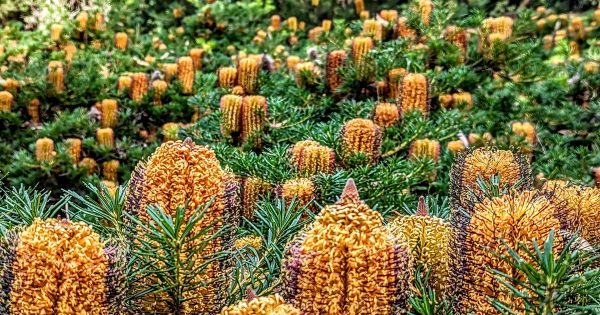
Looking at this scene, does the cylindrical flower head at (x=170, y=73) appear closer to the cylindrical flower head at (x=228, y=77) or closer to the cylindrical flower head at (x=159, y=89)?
the cylindrical flower head at (x=159, y=89)

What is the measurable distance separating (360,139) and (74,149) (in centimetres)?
178

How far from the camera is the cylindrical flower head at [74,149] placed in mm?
3040

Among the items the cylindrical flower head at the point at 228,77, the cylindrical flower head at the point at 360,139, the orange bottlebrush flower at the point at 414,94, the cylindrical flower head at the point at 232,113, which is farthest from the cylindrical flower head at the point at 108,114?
the cylindrical flower head at the point at 360,139

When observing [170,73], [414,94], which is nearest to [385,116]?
[414,94]

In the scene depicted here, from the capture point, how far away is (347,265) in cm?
57

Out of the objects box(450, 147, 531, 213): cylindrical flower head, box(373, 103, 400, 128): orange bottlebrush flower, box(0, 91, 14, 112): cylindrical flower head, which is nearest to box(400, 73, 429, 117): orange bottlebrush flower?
box(373, 103, 400, 128): orange bottlebrush flower

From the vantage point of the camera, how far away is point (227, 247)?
74cm

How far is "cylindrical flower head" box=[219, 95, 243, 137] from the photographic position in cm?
216

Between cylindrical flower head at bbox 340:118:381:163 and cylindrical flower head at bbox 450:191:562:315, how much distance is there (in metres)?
0.99

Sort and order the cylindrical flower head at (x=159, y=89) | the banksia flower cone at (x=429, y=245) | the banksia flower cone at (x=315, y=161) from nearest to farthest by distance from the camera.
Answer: the banksia flower cone at (x=429, y=245) → the banksia flower cone at (x=315, y=161) → the cylindrical flower head at (x=159, y=89)

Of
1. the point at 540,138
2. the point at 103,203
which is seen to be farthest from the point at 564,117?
the point at 103,203

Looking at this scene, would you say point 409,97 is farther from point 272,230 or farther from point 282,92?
point 272,230

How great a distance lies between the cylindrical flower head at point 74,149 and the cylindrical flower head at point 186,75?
62 cm

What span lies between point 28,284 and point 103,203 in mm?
253
